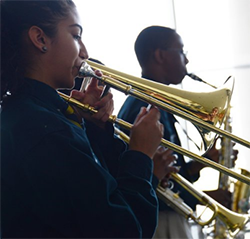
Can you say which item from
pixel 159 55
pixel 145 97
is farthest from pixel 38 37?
pixel 159 55

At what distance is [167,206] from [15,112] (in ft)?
2.94

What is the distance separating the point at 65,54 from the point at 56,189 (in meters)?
0.33

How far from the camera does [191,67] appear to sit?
3.44m

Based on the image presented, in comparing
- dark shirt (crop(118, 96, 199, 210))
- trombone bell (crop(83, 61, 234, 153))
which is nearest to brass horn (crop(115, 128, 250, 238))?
dark shirt (crop(118, 96, 199, 210))

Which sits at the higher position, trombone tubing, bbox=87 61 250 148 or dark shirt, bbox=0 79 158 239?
trombone tubing, bbox=87 61 250 148

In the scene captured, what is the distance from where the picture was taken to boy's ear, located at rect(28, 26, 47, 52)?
3.58ft

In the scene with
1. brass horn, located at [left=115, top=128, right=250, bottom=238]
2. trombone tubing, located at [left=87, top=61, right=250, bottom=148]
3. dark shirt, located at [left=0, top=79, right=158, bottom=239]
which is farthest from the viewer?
brass horn, located at [left=115, top=128, right=250, bottom=238]

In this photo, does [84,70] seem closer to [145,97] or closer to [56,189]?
[145,97]

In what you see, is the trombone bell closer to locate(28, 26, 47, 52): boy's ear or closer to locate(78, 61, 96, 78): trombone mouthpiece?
locate(78, 61, 96, 78): trombone mouthpiece

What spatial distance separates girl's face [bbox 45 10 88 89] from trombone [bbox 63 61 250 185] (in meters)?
0.08

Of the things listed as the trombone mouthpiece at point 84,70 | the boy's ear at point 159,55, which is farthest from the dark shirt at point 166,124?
the trombone mouthpiece at point 84,70

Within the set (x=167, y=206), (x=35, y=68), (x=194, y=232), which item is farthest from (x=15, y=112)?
(x=194, y=232)

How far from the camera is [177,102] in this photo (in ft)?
4.33

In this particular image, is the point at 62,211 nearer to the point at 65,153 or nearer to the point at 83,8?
the point at 65,153
